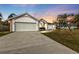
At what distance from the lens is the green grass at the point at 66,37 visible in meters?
5.57

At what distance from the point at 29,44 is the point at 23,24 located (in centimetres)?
57

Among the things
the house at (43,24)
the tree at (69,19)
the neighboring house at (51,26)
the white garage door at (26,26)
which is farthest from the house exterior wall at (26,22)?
the tree at (69,19)

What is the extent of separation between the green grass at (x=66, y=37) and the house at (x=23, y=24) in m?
0.39

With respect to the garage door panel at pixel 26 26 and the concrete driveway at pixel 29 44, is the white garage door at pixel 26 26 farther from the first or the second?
the concrete driveway at pixel 29 44

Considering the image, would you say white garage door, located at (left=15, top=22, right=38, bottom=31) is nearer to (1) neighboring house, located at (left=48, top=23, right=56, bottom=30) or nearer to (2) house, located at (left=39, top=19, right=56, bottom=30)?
(2) house, located at (left=39, top=19, right=56, bottom=30)

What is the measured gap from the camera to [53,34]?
565 centimetres

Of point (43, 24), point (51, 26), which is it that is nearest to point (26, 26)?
point (43, 24)

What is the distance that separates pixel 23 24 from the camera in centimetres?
581

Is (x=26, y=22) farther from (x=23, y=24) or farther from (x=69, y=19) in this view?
(x=69, y=19)

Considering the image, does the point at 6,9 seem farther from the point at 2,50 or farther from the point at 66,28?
the point at 66,28

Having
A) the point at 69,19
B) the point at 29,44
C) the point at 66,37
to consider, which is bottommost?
the point at 29,44
